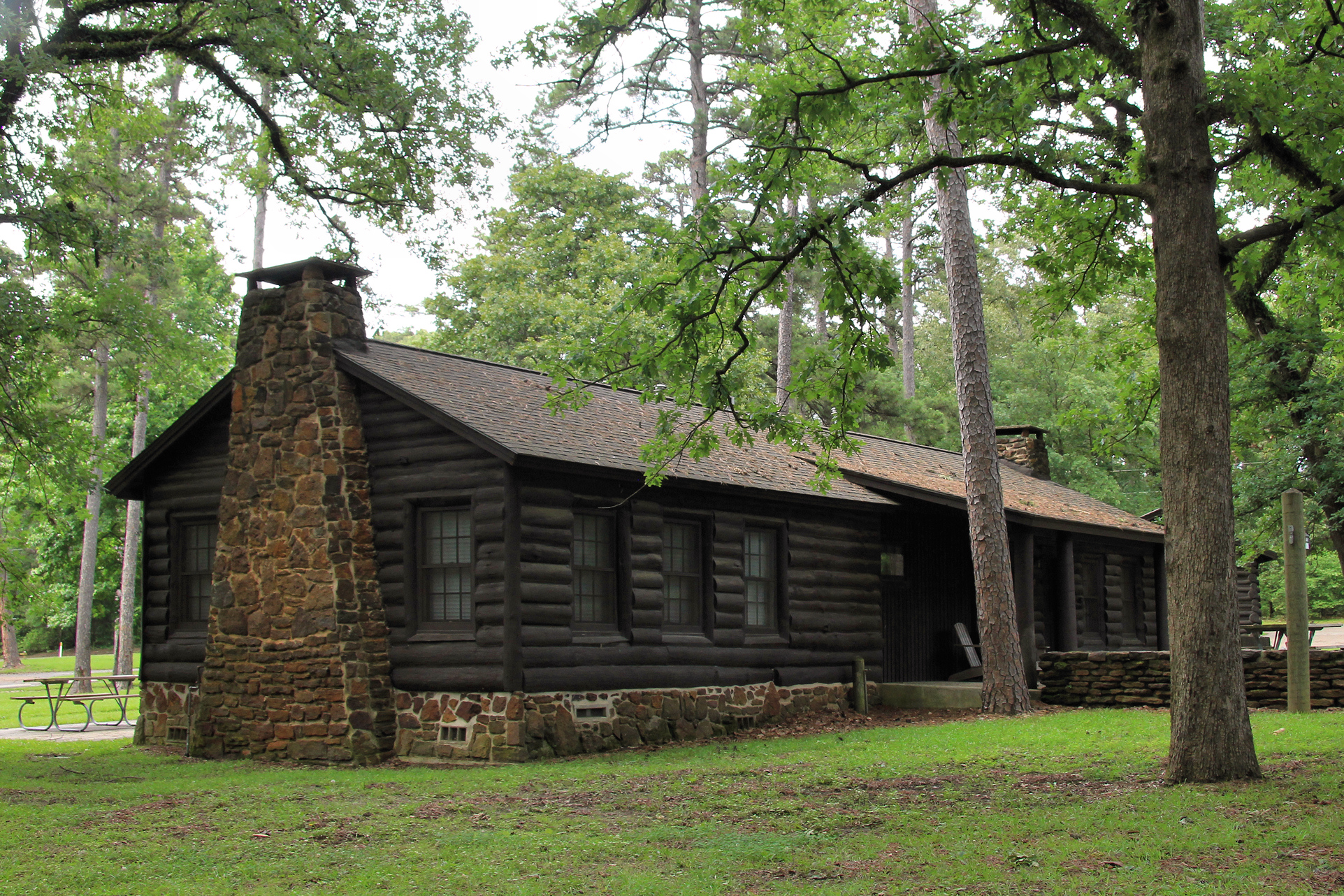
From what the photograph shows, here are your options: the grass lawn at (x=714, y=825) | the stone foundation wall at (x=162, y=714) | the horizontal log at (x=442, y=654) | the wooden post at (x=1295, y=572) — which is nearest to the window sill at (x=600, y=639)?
the horizontal log at (x=442, y=654)

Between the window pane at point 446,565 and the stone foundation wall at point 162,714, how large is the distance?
13.9 ft

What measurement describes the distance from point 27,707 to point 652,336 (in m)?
19.5

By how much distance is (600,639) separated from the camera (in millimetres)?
13953

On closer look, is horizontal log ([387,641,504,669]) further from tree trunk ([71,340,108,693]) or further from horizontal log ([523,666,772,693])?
tree trunk ([71,340,108,693])

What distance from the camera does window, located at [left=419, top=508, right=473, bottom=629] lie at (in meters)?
13.5

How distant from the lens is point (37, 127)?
49.4 feet

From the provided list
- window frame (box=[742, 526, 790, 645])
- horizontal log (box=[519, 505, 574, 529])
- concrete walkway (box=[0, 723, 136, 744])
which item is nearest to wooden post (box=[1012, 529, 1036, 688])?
window frame (box=[742, 526, 790, 645])

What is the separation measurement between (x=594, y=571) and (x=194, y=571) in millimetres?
5721

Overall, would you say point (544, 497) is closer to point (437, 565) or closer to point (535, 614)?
point (535, 614)

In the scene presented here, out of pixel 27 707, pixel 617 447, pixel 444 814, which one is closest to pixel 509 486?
pixel 617 447

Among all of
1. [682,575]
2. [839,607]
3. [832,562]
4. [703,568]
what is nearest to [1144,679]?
[839,607]

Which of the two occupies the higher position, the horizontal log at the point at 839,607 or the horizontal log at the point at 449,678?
the horizontal log at the point at 839,607

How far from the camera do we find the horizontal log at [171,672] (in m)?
15.4

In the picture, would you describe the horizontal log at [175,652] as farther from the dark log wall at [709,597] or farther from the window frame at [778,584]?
the window frame at [778,584]
